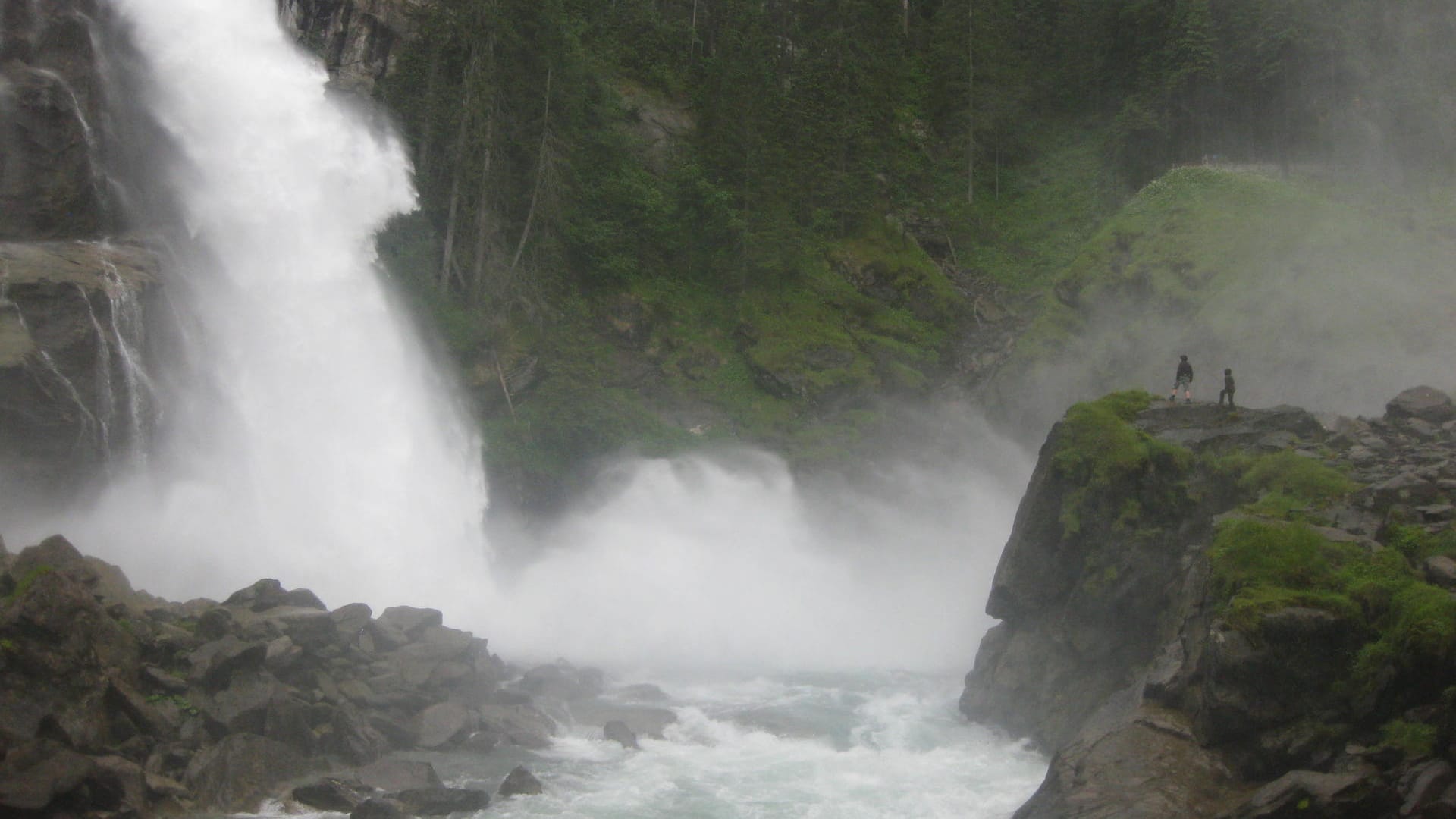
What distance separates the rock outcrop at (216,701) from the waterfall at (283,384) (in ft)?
18.7

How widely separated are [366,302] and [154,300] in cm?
640

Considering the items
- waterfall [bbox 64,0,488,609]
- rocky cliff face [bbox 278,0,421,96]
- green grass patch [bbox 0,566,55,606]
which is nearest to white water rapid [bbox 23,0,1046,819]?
waterfall [bbox 64,0,488,609]

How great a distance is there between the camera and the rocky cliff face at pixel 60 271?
22.4m

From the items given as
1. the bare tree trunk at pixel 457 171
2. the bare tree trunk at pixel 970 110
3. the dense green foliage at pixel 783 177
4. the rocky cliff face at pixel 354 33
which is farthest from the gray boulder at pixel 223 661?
the bare tree trunk at pixel 970 110

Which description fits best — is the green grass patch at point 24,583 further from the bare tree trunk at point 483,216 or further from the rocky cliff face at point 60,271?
the bare tree trunk at point 483,216

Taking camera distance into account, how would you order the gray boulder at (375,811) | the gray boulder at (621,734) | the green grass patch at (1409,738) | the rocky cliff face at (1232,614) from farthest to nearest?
the gray boulder at (621,734) → the gray boulder at (375,811) → the rocky cliff face at (1232,614) → the green grass patch at (1409,738)

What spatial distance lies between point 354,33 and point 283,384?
17615 millimetres

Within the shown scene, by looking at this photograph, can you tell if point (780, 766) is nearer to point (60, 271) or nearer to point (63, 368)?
point (63, 368)

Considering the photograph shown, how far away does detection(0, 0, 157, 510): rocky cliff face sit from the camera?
22.4 metres

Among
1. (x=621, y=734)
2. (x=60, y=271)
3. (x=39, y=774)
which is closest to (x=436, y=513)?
(x=60, y=271)

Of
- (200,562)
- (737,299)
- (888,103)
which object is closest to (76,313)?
(200,562)

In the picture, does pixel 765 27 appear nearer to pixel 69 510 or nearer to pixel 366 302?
pixel 366 302

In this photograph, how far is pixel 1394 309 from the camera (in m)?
26.9

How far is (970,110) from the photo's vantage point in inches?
1875
